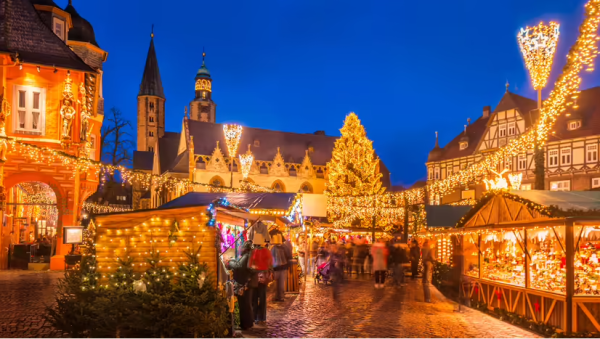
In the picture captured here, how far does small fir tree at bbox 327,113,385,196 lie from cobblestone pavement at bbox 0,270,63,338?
36.8m

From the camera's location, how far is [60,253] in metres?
24.5

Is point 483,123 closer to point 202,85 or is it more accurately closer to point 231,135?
point 231,135

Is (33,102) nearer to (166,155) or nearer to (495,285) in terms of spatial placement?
(495,285)

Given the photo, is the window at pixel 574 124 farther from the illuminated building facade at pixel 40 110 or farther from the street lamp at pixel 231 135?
the illuminated building facade at pixel 40 110

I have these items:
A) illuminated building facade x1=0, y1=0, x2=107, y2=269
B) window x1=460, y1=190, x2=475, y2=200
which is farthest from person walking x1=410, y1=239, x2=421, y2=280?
window x1=460, y1=190, x2=475, y2=200

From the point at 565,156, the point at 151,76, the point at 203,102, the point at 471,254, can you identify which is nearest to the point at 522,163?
the point at 565,156

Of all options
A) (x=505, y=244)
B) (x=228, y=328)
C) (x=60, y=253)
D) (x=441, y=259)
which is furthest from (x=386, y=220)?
(x=228, y=328)

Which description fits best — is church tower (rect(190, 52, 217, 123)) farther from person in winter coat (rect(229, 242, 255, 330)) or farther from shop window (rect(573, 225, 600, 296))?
shop window (rect(573, 225, 600, 296))

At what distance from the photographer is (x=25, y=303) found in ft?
43.0

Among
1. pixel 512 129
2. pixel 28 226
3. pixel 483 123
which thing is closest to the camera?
pixel 28 226

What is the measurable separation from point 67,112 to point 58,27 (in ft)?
22.4

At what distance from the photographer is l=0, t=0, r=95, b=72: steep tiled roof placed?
2380 cm

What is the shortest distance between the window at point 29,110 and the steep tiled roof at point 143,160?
66.8m

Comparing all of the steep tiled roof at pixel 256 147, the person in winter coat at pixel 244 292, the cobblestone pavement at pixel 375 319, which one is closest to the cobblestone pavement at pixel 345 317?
the cobblestone pavement at pixel 375 319
